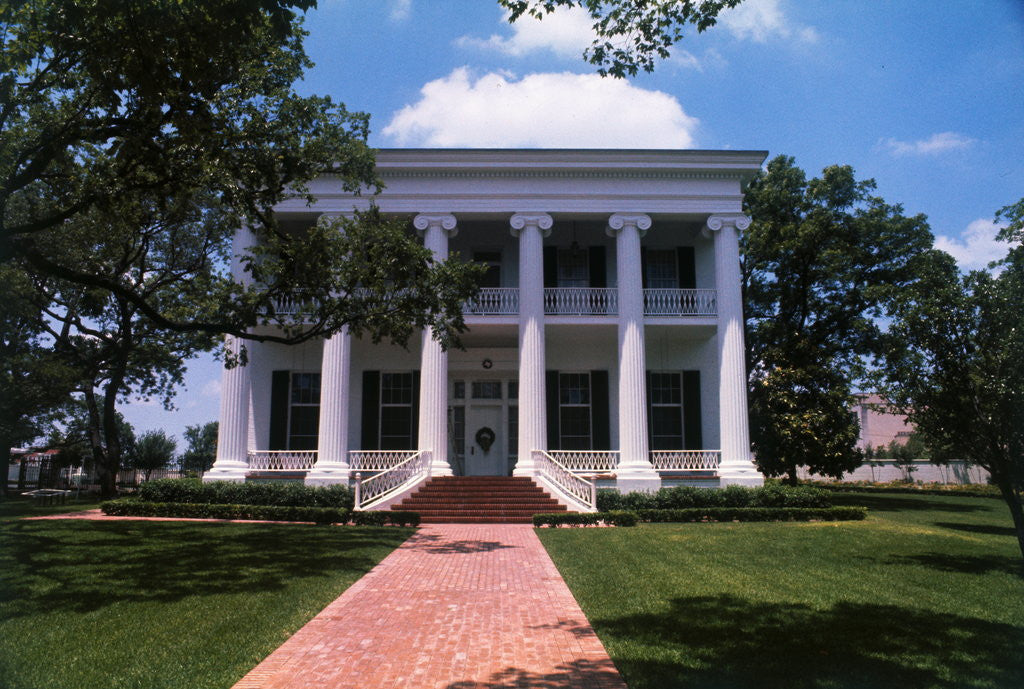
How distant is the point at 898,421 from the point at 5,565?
2770 inches

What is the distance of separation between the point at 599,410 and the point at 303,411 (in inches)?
336

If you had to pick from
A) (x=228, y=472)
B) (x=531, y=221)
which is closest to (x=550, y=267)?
(x=531, y=221)

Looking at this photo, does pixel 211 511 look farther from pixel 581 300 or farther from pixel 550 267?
pixel 550 267

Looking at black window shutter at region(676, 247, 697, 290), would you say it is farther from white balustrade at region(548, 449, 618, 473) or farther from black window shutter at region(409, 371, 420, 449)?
black window shutter at region(409, 371, 420, 449)

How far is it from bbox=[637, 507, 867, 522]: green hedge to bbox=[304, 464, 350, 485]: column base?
7526 millimetres

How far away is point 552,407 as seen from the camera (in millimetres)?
20359

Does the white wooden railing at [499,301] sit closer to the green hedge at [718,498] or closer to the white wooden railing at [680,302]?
the white wooden railing at [680,302]

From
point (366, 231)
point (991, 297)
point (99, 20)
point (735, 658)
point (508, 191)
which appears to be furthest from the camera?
point (508, 191)

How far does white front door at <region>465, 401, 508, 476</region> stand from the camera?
67.8 feet

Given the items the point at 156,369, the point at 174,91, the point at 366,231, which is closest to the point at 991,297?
the point at 366,231

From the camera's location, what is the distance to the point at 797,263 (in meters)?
23.2

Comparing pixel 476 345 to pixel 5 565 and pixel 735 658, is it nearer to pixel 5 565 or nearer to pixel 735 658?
pixel 5 565

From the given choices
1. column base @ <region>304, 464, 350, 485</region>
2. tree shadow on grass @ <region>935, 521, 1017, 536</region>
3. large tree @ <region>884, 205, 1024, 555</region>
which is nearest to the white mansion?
column base @ <region>304, 464, 350, 485</region>

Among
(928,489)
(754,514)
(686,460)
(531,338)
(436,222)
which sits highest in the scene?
(436,222)
